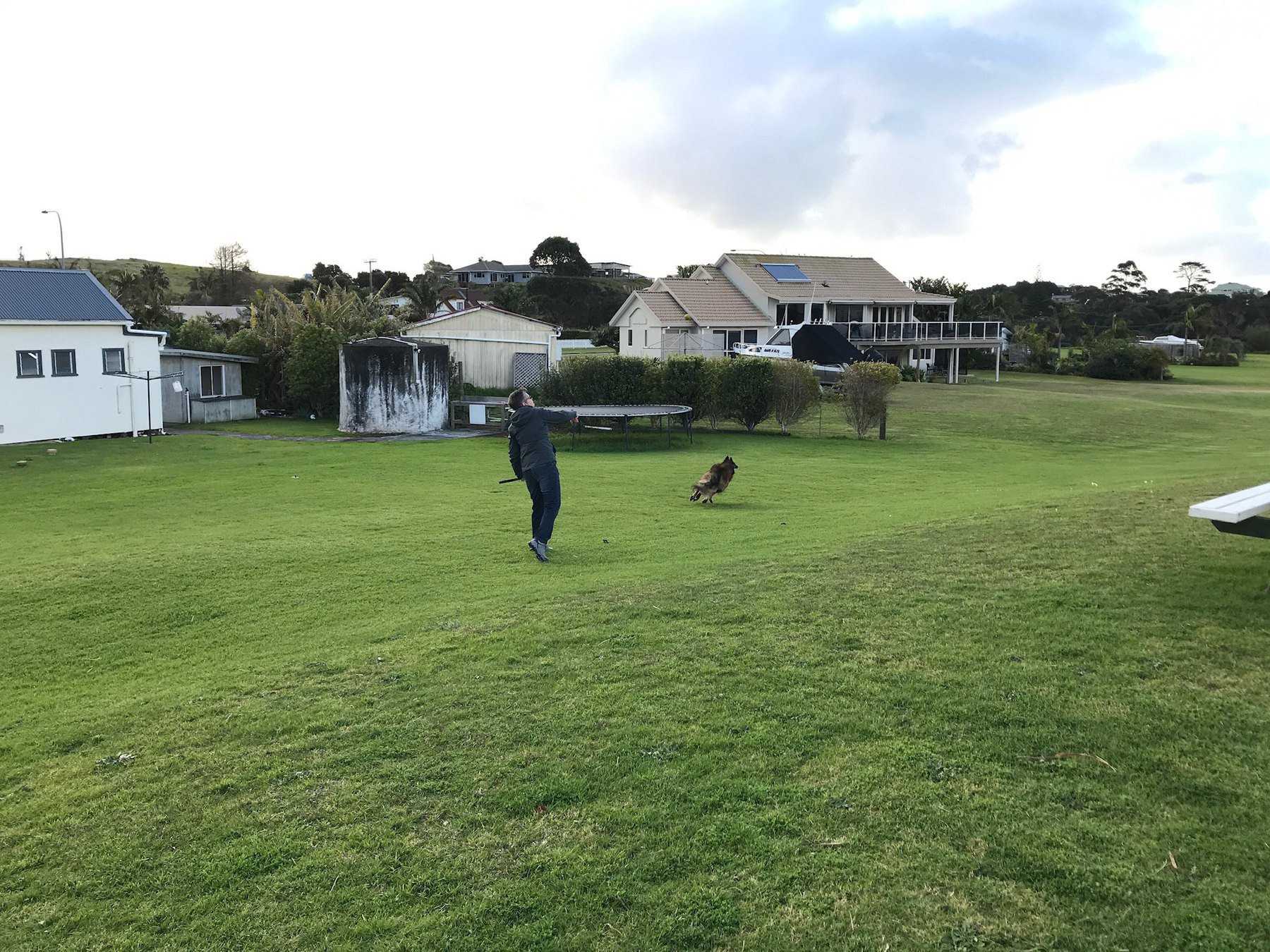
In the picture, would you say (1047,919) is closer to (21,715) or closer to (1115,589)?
(1115,589)

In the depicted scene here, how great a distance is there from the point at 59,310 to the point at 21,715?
74.2 ft

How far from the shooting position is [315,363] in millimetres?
31797

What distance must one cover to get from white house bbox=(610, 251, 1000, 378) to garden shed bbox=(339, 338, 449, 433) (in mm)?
21891

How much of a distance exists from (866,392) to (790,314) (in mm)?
29574

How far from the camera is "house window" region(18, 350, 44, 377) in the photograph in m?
24.3

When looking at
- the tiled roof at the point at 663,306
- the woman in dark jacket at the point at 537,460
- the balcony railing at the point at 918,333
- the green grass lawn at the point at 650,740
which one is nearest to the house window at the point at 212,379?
the green grass lawn at the point at 650,740

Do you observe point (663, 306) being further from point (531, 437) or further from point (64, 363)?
point (531, 437)

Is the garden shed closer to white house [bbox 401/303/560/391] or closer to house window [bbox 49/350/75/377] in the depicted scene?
white house [bbox 401/303/560/391]

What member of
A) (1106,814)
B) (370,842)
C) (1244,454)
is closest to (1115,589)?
(1106,814)

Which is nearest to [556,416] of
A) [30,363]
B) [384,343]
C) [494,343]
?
[384,343]

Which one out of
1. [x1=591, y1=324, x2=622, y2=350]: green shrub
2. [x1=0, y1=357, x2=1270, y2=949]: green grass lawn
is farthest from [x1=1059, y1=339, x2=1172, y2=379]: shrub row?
[x1=0, y1=357, x2=1270, y2=949]: green grass lawn

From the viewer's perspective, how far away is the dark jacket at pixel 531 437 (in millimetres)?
10555

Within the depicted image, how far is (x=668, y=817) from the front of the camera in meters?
4.40

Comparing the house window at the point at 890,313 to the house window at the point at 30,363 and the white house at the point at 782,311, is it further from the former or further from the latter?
the house window at the point at 30,363
